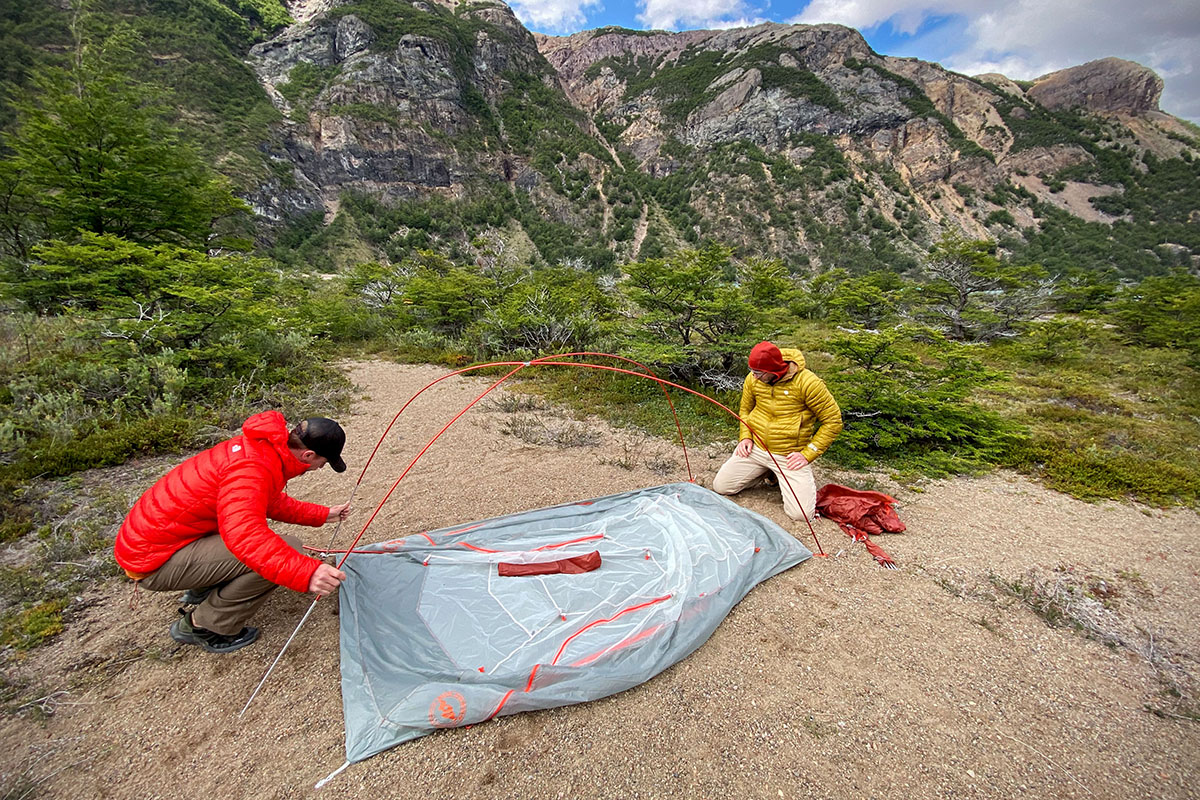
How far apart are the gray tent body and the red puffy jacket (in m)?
0.66

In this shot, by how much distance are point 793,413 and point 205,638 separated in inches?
175

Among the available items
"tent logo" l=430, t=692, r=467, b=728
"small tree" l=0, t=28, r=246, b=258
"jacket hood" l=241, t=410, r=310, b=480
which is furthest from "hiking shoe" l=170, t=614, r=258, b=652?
"small tree" l=0, t=28, r=246, b=258

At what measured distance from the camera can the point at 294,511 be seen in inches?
101

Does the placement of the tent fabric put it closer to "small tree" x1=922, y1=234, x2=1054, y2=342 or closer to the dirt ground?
the dirt ground

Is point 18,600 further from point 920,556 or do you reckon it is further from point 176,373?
point 920,556

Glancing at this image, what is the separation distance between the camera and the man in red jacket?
2008 mm

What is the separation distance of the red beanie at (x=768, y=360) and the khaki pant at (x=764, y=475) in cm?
79

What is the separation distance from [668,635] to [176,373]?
658cm

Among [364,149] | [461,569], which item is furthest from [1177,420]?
[364,149]

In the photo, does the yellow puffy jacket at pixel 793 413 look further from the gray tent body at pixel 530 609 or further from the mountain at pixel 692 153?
the mountain at pixel 692 153

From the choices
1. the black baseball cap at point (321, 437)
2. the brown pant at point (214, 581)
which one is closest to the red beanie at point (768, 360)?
the black baseball cap at point (321, 437)

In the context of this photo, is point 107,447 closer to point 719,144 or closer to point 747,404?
point 747,404

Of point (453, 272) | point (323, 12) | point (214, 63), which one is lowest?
point (453, 272)

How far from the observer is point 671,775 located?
5.97 ft
